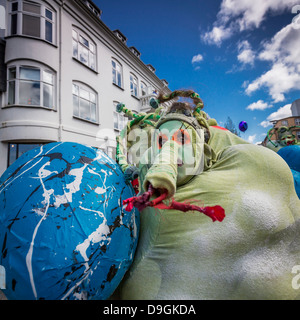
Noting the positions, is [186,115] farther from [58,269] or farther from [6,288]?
[6,288]

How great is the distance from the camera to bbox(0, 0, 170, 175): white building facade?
6.20 meters

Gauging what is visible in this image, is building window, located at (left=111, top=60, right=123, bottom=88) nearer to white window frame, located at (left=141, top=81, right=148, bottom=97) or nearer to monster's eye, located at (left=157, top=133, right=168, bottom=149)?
white window frame, located at (left=141, top=81, right=148, bottom=97)

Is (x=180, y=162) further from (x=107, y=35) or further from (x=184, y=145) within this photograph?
(x=107, y=35)

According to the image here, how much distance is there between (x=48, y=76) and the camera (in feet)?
22.1

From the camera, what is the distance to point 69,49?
727 centimetres

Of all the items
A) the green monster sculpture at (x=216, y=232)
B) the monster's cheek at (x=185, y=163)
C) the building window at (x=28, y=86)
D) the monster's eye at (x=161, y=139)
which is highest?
the building window at (x=28, y=86)

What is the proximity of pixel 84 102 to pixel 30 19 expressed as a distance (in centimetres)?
286

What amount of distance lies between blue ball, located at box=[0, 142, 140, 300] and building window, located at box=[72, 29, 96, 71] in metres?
7.60

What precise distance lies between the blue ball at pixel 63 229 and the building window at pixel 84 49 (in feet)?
24.9

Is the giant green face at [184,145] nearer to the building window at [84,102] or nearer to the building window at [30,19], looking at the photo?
the building window at [84,102]

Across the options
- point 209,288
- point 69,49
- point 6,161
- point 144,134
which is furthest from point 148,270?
point 69,49

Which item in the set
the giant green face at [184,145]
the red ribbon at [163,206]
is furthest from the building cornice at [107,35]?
the red ribbon at [163,206]

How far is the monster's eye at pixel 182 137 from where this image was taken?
3.83ft

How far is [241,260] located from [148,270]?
477 millimetres
